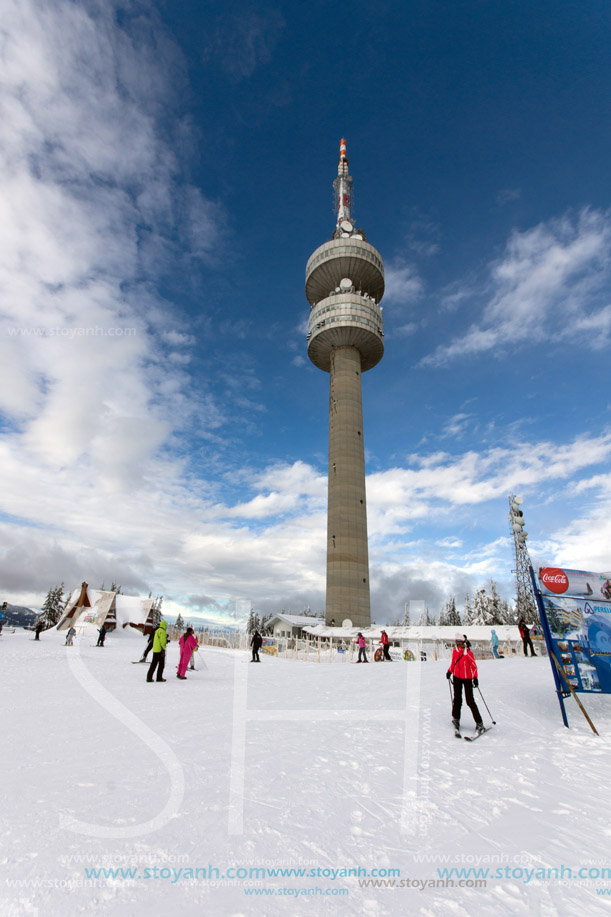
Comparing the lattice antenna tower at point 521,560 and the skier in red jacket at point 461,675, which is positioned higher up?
the lattice antenna tower at point 521,560

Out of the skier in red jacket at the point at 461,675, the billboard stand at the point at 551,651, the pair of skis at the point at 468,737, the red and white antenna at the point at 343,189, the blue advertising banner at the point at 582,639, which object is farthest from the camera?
the red and white antenna at the point at 343,189

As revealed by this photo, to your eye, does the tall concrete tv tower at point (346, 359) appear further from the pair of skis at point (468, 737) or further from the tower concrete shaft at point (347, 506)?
the pair of skis at point (468, 737)

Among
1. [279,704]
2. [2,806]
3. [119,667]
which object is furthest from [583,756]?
[119,667]

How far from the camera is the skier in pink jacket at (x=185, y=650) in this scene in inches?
596

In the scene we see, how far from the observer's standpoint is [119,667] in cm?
1712

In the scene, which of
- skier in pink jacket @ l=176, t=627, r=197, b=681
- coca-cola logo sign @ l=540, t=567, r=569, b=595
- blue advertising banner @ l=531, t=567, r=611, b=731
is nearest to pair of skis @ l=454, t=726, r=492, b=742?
blue advertising banner @ l=531, t=567, r=611, b=731

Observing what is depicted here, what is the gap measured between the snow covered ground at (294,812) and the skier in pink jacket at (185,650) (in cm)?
535

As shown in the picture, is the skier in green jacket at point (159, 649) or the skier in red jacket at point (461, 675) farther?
the skier in green jacket at point (159, 649)

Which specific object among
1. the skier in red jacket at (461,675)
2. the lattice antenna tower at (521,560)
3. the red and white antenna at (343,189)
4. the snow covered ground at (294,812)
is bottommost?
the snow covered ground at (294,812)

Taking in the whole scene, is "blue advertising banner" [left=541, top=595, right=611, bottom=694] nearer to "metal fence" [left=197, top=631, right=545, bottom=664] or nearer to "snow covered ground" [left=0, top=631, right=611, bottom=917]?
"snow covered ground" [left=0, top=631, right=611, bottom=917]

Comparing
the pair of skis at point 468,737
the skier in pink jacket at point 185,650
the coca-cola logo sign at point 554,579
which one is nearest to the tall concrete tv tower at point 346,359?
the skier in pink jacket at point 185,650

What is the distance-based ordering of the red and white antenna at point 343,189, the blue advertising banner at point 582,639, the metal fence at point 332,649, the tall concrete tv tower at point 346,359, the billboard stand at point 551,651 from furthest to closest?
the red and white antenna at point 343,189, the tall concrete tv tower at point 346,359, the metal fence at point 332,649, the blue advertising banner at point 582,639, the billboard stand at point 551,651

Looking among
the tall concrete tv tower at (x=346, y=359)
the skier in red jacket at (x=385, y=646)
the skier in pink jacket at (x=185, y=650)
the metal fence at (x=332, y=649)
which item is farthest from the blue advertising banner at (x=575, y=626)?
the tall concrete tv tower at (x=346, y=359)

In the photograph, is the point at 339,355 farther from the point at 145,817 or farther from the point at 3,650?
the point at 145,817
